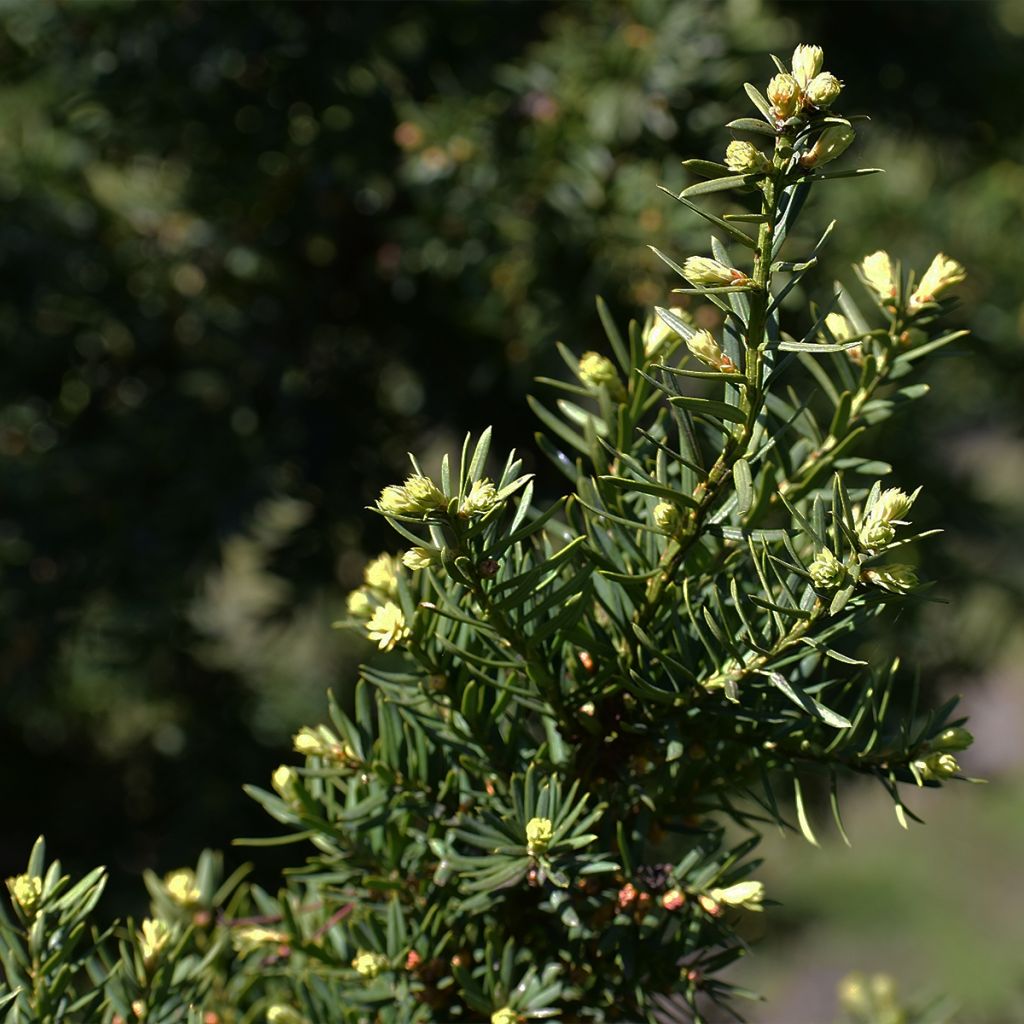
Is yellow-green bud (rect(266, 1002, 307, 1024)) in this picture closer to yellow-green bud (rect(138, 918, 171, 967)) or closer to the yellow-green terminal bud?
yellow-green bud (rect(138, 918, 171, 967))

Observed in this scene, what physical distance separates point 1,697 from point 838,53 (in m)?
1.19

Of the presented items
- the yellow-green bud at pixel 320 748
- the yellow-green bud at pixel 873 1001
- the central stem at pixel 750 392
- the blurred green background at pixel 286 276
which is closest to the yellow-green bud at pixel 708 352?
the central stem at pixel 750 392

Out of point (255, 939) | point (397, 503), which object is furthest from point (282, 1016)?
point (397, 503)

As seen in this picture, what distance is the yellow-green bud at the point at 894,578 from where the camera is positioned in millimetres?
371

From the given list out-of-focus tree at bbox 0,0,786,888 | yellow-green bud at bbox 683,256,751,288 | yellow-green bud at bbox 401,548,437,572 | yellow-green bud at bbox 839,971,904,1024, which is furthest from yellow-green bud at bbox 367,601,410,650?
out-of-focus tree at bbox 0,0,786,888

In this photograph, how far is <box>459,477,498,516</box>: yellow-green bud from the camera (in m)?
0.37

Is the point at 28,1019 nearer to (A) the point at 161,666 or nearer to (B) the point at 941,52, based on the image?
(A) the point at 161,666

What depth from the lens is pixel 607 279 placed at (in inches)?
40.5

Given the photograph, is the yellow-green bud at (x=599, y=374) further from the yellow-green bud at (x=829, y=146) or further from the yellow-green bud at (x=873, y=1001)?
the yellow-green bud at (x=873, y=1001)


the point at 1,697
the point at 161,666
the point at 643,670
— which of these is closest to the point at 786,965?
the point at 161,666

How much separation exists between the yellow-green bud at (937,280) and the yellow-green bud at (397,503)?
10.3 inches

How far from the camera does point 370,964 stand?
483 millimetres

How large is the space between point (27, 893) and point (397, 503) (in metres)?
0.27

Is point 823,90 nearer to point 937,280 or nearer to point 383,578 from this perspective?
point 937,280
